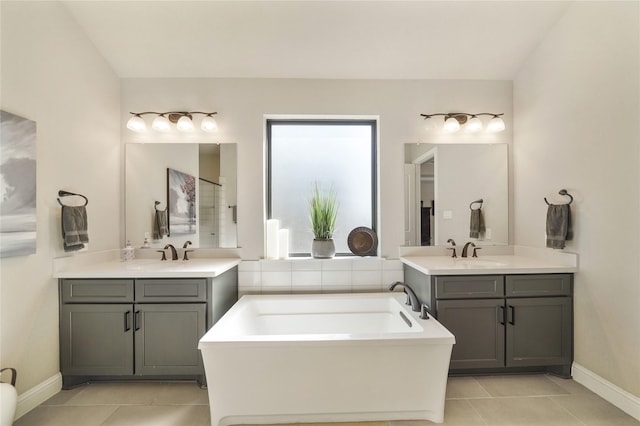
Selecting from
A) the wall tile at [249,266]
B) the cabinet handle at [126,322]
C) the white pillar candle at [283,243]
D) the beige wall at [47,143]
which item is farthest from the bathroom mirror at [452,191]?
the beige wall at [47,143]

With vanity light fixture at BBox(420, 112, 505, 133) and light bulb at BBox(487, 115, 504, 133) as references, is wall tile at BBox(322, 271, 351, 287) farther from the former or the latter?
light bulb at BBox(487, 115, 504, 133)

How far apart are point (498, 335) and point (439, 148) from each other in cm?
158

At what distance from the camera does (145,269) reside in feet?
7.08

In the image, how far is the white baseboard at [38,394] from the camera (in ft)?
5.97

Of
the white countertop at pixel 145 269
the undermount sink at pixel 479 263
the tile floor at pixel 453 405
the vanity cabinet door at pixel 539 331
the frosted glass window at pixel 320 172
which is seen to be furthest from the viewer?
the frosted glass window at pixel 320 172

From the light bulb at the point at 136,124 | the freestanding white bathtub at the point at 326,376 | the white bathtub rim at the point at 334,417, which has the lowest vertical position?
the white bathtub rim at the point at 334,417

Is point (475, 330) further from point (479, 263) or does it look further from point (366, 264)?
point (366, 264)

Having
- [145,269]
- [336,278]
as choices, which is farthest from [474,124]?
[145,269]

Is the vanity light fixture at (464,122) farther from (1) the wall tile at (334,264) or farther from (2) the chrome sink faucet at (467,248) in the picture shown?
(1) the wall tile at (334,264)

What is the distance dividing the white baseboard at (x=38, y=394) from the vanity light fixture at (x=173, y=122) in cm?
193

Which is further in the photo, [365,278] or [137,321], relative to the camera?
[365,278]

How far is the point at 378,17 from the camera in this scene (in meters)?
2.23

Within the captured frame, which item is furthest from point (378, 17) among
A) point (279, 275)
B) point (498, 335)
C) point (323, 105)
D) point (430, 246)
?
point (498, 335)

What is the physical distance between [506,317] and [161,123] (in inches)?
122
